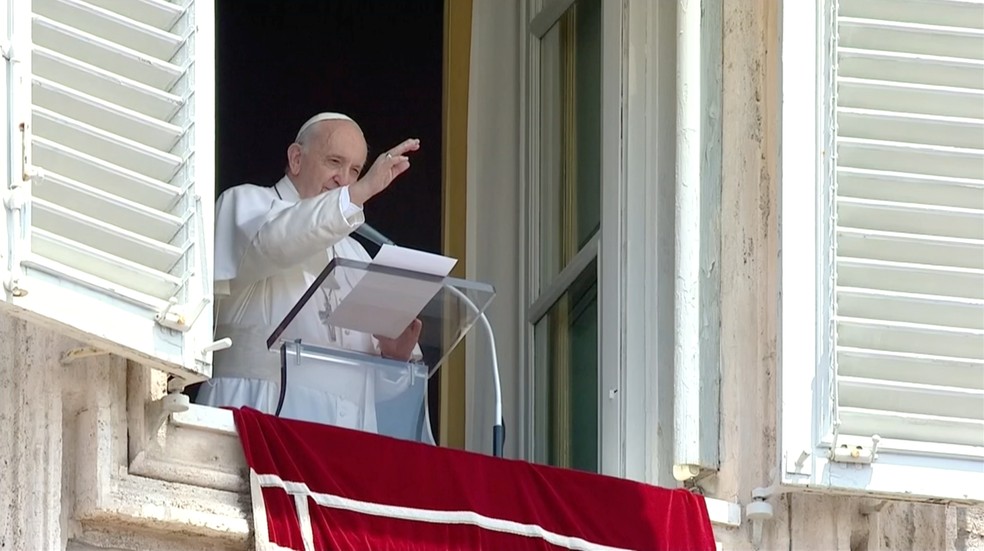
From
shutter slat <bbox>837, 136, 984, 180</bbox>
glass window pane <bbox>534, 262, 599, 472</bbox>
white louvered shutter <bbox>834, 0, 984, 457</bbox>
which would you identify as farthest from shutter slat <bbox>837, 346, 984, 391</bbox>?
glass window pane <bbox>534, 262, 599, 472</bbox>

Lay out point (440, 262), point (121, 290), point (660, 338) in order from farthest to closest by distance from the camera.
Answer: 1. point (660, 338)
2. point (440, 262)
3. point (121, 290)

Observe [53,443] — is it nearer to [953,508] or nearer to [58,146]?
[58,146]

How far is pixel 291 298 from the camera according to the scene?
21.6 feet

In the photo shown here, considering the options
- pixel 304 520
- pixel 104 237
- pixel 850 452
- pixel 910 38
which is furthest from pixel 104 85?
pixel 910 38

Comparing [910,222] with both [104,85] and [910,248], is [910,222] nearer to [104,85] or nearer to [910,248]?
[910,248]

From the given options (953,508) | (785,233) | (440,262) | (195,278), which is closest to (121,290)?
(195,278)

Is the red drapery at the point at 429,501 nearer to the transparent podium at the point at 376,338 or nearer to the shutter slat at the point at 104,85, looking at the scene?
the transparent podium at the point at 376,338

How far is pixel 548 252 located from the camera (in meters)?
7.30

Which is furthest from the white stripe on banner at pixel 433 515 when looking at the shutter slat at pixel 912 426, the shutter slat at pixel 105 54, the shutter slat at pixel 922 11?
the shutter slat at pixel 922 11

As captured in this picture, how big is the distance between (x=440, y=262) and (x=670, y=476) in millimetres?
734

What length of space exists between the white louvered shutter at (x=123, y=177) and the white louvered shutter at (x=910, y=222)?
4.46ft

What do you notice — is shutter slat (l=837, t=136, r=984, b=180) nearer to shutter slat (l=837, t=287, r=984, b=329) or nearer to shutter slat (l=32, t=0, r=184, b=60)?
shutter slat (l=837, t=287, r=984, b=329)

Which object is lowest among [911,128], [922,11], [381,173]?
[381,173]

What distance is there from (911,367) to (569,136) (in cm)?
142
